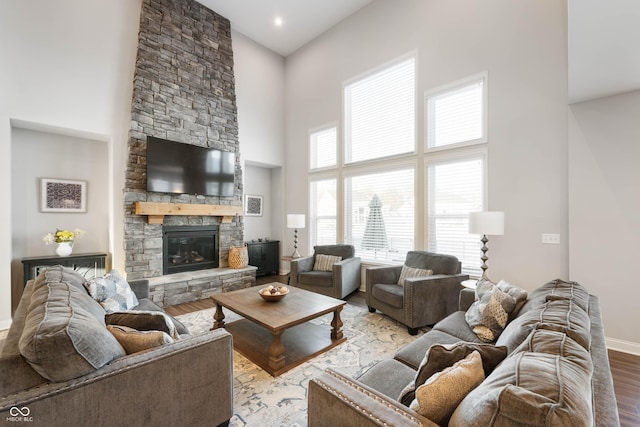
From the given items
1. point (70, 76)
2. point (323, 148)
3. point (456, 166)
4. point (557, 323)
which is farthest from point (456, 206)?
point (70, 76)

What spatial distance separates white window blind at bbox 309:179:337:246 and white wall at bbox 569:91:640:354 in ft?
11.5

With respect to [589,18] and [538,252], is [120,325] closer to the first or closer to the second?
[589,18]

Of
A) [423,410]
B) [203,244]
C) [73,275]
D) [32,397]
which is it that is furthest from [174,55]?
[423,410]

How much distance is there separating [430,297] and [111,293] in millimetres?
3142

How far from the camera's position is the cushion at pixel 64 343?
1.02 metres

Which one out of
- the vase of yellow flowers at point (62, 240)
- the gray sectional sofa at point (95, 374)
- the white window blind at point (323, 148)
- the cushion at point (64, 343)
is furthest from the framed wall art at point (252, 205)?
the cushion at point (64, 343)

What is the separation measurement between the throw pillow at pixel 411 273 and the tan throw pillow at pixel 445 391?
2526mm

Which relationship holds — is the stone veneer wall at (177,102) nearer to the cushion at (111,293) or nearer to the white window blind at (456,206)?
the cushion at (111,293)

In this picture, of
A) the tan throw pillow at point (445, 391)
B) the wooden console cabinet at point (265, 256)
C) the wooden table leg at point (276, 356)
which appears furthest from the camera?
the wooden console cabinet at point (265, 256)

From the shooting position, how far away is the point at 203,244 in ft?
16.3

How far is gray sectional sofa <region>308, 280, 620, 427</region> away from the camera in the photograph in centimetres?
69

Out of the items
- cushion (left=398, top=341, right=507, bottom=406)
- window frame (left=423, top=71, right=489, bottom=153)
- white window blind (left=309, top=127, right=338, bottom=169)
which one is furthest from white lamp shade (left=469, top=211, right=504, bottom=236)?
white window blind (left=309, top=127, right=338, bottom=169)

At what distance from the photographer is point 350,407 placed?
3.27 ft

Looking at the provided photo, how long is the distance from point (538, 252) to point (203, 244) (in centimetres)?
511
